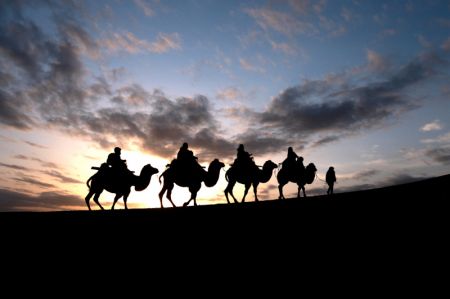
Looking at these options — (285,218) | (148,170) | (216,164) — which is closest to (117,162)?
(148,170)

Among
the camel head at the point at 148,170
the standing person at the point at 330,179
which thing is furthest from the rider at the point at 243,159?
the standing person at the point at 330,179

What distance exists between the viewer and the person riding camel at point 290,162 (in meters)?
16.8

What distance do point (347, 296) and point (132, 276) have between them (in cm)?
297

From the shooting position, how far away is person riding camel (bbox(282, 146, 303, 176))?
16.8 metres

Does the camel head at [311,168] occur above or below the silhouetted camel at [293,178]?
above

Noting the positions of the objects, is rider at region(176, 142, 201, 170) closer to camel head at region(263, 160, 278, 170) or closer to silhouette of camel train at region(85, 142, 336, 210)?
silhouette of camel train at region(85, 142, 336, 210)

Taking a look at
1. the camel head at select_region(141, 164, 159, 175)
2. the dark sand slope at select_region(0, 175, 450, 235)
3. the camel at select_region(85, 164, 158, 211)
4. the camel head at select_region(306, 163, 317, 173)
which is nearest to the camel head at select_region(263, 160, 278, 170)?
the camel head at select_region(306, 163, 317, 173)

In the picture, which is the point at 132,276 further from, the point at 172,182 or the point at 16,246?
the point at 172,182

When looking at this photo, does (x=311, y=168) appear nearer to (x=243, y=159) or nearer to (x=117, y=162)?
(x=243, y=159)

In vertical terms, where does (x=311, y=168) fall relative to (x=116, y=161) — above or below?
below

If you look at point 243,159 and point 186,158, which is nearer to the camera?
point 186,158

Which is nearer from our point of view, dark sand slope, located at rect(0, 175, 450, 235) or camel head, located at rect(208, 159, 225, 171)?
dark sand slope, located at rect(0, 175, 450, 235)

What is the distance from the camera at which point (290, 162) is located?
16.9 meters

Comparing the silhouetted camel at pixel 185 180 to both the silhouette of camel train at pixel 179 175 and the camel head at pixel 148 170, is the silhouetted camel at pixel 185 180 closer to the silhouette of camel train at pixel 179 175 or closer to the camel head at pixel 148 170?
the silhouette of camel train at pixel 179 175
